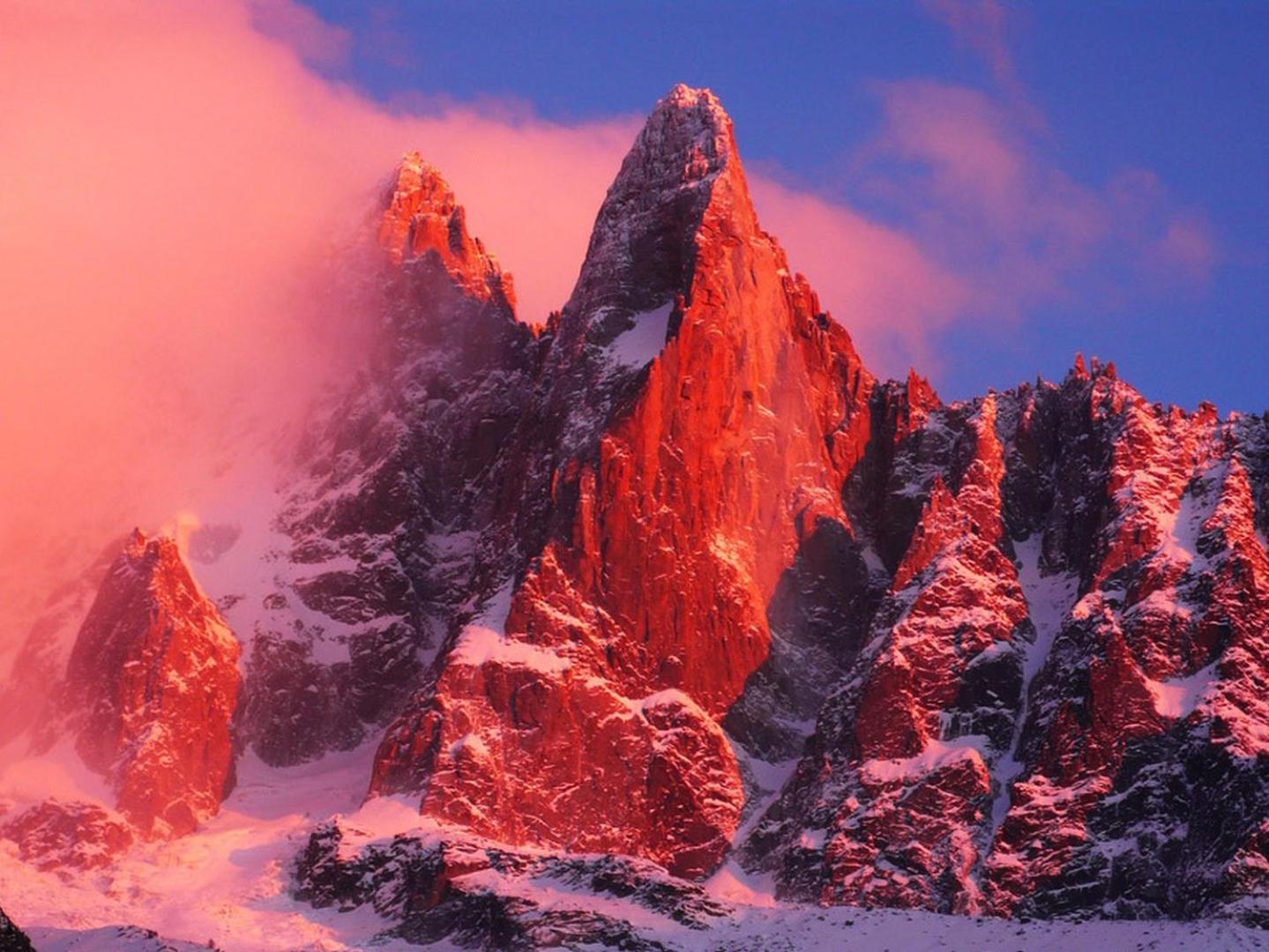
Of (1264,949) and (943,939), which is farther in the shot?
(943,939)

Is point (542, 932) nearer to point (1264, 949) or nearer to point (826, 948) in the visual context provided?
point (826, 948)

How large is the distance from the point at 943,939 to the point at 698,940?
53.5 ft

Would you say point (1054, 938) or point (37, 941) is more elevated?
point (1054, 938)

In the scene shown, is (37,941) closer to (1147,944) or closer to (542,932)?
(542,932)

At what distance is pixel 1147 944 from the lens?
7249 inches

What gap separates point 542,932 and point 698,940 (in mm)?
9696

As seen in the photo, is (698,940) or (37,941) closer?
(37,941)

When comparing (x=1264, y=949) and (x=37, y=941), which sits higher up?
(x=1264, y=949)

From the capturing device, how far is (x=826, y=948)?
7633 inches

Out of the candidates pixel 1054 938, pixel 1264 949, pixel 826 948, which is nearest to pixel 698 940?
pixel 826 948

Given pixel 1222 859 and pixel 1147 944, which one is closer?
pixel 1147 944

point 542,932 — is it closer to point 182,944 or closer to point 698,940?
point 698,940

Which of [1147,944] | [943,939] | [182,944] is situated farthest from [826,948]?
[182,944]

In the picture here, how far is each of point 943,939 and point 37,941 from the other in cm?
5323
